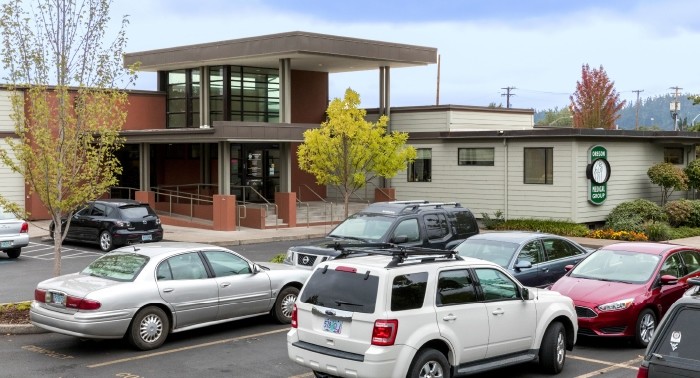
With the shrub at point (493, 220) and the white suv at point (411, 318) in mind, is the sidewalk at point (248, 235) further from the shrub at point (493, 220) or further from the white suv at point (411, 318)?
the white suv at point (411, 318)

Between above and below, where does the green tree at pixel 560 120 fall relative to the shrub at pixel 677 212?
above

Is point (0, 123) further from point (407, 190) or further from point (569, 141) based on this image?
point (569, 141)

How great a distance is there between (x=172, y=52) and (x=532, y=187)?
1712 cm

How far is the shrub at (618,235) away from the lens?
27531 mm

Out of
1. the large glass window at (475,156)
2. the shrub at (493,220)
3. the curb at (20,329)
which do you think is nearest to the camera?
the curb at (20,329)

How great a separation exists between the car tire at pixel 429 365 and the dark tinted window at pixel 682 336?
285 cm

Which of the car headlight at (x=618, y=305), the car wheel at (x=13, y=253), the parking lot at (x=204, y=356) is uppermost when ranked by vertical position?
the car headlight at (x=618, y=305)

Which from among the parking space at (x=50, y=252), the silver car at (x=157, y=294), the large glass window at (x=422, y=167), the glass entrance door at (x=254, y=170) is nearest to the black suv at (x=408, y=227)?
the silver car at (x=157, y=294)

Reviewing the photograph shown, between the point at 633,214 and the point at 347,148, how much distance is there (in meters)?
10.6

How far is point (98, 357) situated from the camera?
11.4 meters

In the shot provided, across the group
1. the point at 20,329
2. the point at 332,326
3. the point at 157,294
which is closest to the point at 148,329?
the point at 157,294

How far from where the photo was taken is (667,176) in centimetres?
3053

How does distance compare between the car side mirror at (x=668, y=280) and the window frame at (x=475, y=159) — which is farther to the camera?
the window frame at (x=475, y=159)

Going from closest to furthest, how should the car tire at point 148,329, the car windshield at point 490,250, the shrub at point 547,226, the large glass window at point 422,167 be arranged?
1. the car tire at point 148,329
2. the car windshield at point 490,250
3. the shrub at point 547,226
4. the large glass window at point 422,167
